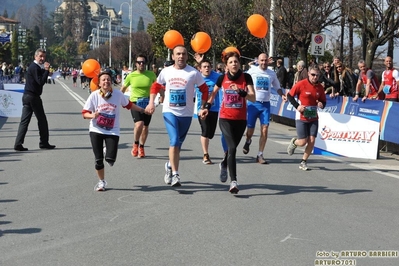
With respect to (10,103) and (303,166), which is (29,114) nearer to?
(303,166)

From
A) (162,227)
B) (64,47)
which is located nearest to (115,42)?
(64,47)

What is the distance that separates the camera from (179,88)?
946cm

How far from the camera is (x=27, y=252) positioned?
20.9 feet

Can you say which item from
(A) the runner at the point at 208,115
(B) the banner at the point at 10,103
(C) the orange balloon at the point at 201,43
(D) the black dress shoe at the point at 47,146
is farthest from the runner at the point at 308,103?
(B) the banner at the point at 10,103

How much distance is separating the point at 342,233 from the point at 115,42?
107m

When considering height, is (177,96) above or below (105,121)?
above

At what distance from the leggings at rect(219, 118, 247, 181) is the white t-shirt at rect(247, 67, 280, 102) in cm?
297

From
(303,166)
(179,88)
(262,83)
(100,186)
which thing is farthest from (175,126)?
(262,83)

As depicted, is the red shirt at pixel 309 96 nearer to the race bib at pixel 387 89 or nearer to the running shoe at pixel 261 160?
the running shoe at pixel 261 160

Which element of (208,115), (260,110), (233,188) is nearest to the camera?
(233,188)

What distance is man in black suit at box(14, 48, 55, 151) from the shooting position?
13398 mm

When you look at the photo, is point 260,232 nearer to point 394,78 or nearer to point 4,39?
point 394,78

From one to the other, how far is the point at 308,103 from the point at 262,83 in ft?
4.19

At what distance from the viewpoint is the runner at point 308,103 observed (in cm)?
1131
